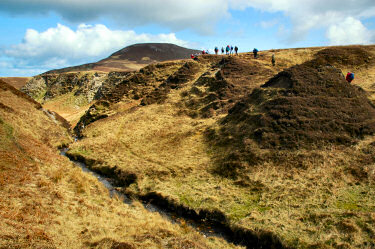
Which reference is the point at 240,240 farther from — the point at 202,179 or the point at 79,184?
the point at 79,184

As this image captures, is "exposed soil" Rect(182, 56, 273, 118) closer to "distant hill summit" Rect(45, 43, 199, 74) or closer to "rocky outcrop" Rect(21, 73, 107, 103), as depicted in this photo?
"rocky outcrop" Rect(21, 73, 107, 103)

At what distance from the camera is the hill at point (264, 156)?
14.4 metres

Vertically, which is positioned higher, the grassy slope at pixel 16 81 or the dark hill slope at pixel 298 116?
the grassy slope at pixel 16 81

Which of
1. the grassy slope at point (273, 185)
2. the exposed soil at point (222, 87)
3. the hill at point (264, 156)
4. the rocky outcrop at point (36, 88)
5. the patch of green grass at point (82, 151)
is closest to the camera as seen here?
the grassy slope at point (273, 185)

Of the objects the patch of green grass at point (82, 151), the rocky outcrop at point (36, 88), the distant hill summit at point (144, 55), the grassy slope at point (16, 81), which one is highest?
the distant hill summit at point (144, 55)

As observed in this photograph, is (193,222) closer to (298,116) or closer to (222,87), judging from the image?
(298,116)

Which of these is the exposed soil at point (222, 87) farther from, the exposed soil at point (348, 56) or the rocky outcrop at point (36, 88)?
the rocky outcrop at point (36, 88)

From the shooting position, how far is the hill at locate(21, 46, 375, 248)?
14.4 metres

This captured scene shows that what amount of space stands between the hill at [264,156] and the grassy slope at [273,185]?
0.07 meters

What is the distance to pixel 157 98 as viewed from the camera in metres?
48.4

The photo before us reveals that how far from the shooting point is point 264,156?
21.1m

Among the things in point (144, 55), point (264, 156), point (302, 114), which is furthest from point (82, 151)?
point (144, 55)

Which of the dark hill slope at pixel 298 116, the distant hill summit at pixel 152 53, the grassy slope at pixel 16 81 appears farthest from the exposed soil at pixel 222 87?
the grassy slope at pixel 16 81

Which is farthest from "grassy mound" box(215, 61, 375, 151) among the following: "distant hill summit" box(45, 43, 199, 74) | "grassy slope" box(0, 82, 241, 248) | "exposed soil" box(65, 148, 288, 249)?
"distant hill summit" box(45, 43, 199, 74)
